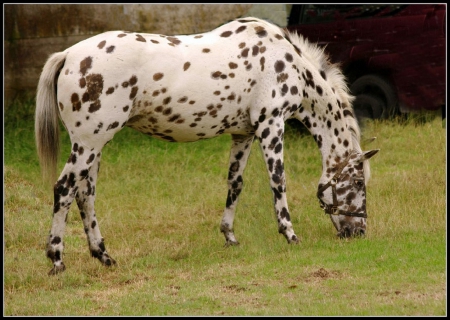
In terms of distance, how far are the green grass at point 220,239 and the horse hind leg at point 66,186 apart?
0.35 m

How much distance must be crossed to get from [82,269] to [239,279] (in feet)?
5.15

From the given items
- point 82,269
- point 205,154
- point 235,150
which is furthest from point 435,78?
point 82,269

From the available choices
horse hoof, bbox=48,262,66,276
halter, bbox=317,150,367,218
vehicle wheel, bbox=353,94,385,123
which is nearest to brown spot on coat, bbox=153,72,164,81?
horse hoof, bbox=48,262,66,276

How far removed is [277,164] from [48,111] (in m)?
2.34

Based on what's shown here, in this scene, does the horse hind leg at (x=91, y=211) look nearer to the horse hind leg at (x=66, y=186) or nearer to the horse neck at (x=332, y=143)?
the horse hind leg at (x=66, y=186)

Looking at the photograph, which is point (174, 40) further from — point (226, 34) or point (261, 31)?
point (261, 31)

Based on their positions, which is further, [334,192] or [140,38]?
[334,192]

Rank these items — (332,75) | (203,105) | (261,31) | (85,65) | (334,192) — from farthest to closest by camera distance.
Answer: (332,75), (334,192), (261,31), (203,105), (85,65)

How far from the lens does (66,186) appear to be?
7426 millimetres

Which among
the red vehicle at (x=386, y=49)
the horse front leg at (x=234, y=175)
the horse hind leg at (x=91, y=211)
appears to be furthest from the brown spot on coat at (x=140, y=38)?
the red vehicle at (x=386, y=49)

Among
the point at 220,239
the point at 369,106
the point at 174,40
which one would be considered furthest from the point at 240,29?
the point at 369,106

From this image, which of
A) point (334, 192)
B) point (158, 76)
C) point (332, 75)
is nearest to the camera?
point (158, 76)

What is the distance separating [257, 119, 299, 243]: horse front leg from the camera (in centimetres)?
820

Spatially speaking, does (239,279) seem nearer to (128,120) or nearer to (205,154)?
(128,120)
